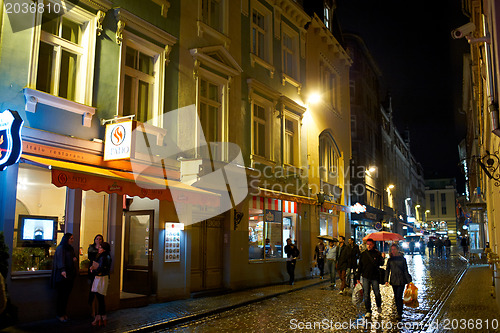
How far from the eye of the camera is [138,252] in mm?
14445

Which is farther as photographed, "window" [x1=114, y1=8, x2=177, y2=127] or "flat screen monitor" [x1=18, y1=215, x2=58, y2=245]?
"window" [x1=114, y1=8, x2=177, y2=127]

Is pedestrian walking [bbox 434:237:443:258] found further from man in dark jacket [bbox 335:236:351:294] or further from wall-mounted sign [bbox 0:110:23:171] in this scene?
wall-mounted sign [bbox 0:110:23:171]

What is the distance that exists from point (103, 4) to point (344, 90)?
20.0 metres

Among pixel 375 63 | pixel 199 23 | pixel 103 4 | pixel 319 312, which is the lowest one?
pixel 319 312

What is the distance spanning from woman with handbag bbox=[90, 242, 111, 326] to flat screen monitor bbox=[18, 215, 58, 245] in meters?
Answer: 1.41

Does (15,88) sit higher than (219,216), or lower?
higher

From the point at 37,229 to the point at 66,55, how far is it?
4330 mm

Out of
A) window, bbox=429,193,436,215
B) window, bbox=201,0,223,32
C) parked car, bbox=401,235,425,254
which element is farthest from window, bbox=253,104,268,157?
window, bbox=429,193,436,215

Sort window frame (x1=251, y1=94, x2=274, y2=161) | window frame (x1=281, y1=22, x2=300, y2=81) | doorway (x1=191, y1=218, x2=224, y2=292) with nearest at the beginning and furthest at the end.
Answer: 1. doorway (x1=191, y1=218, x2=224, y2=292)
2. window frame (x1=251, y1=94, x2=274, y2=161)
3. window frame (x1=281, y1=22, x2=300, y2=81)

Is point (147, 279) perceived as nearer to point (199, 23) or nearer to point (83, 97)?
point (83, 97)

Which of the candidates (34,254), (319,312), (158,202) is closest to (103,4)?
(158,202)

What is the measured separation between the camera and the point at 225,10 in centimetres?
1784

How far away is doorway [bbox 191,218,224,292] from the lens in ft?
51.0

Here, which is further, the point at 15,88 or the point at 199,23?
the point at 199,23
